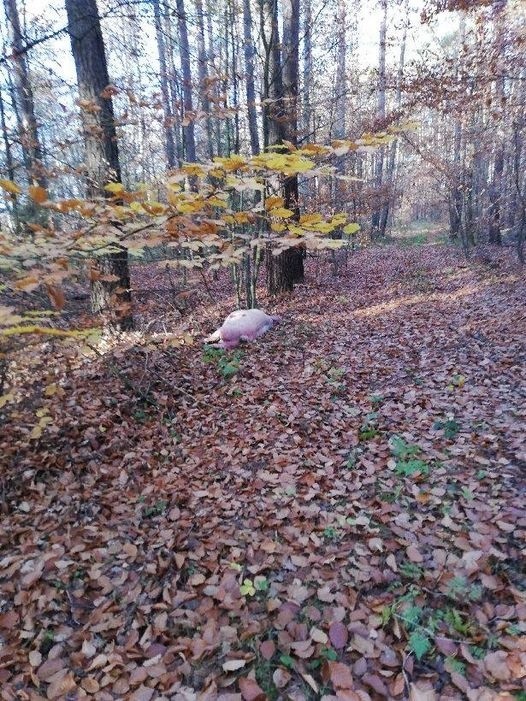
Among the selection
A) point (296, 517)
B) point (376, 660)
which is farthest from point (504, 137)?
point (376, 660)

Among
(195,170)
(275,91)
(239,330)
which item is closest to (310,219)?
(195,170)

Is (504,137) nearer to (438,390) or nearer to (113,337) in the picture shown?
(438,390)

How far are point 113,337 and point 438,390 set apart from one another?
462 centimetres

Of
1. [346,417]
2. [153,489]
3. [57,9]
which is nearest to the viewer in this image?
[153,489]

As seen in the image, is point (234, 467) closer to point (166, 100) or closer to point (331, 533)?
point (331, 533)

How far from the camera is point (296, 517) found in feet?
11.9

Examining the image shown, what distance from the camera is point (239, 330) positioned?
7.09 metres

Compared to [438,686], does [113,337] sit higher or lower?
higher

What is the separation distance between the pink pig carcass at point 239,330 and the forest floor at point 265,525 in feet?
1.49

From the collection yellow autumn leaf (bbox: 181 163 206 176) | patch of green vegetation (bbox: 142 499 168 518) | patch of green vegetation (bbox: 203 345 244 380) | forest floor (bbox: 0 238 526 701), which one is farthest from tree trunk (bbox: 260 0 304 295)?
yellow autumn leaf (bbox: 181 163 206 176)

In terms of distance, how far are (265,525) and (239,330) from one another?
3.92 m

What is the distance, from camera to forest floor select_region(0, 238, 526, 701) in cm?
254

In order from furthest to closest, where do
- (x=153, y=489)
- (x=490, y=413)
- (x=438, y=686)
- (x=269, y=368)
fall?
(x=269, y=368)
(x=490, y=413)
(x=153, y=489)
(x=438, y=686)

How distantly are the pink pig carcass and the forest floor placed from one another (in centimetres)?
45
